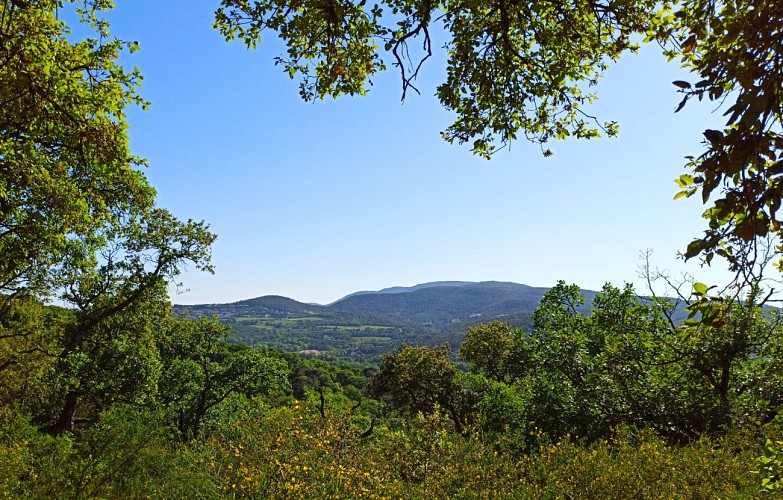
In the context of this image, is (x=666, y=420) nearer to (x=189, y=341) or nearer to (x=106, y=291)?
(x=106, y=291)

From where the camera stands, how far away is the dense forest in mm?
1956

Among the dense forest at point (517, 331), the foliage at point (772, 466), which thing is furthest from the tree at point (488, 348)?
the foliage at point (772, 466)

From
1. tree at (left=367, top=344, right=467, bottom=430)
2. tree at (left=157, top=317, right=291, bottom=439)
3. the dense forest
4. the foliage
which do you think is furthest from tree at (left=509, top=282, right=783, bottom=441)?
tree at (left=157, top=317, right=291, bottom=439)

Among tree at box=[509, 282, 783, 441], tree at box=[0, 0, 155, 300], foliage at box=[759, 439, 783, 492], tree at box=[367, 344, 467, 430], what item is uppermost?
tree at box=[0, 0, 155, 300]

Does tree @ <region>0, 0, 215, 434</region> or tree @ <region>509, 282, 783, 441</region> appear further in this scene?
tree @ <region>509, 282, 783, 441</region>

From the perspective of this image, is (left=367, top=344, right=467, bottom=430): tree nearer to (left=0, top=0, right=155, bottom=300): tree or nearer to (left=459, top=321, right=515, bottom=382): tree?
(left=459, top=321, right=515, bottom=382): tree

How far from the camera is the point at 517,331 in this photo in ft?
46.8

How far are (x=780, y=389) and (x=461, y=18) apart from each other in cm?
896

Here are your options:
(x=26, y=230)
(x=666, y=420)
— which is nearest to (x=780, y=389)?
(x=666, y=420)

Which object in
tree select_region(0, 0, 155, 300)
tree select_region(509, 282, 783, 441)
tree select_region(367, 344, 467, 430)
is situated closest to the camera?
tree select_region(0, 0, 155, 300)

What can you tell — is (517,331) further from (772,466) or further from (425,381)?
(772,466)

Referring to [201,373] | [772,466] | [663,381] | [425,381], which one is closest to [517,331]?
[663,381]

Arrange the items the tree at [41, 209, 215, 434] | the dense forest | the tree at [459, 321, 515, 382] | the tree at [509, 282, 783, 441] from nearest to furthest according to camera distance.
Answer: the dense forest → the tree at [509, 282, 783, 441] → the tree at [41, 209, 215, 434] → the tree at [459, 321, 515, 382]

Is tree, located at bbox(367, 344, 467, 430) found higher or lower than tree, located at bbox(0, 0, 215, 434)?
lower
